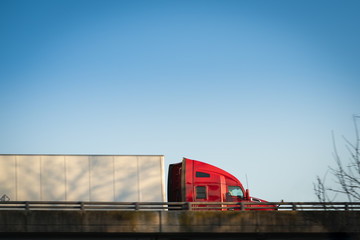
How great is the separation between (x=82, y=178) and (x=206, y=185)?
17.3 ft

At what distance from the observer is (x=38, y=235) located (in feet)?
56.5

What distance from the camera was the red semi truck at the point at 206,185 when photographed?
21.7m

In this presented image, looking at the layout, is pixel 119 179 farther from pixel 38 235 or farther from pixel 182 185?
pixel 38 235

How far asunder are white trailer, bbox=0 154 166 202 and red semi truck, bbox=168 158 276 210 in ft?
3.08

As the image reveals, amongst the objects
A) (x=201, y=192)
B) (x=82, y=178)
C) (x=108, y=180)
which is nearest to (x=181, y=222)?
(x=201, y=192)

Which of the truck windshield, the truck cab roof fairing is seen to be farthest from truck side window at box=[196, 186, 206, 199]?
the truck windshield

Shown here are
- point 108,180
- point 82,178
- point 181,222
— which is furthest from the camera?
point 108,180

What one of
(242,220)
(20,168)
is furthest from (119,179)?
(242,220)

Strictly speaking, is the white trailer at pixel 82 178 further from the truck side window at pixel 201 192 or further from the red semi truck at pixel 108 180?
the truck side window at pixel 201 192

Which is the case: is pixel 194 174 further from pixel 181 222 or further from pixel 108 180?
pixel 181 222

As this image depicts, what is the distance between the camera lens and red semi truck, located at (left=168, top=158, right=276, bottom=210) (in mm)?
21719

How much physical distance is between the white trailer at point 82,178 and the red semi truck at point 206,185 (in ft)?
3.08

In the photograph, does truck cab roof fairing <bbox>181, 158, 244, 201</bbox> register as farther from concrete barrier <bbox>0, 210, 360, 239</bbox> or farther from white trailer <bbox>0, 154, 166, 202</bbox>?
concrete barrier <bbox>0, 210, 360, 239</bbox>

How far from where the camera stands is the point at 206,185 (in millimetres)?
21844
